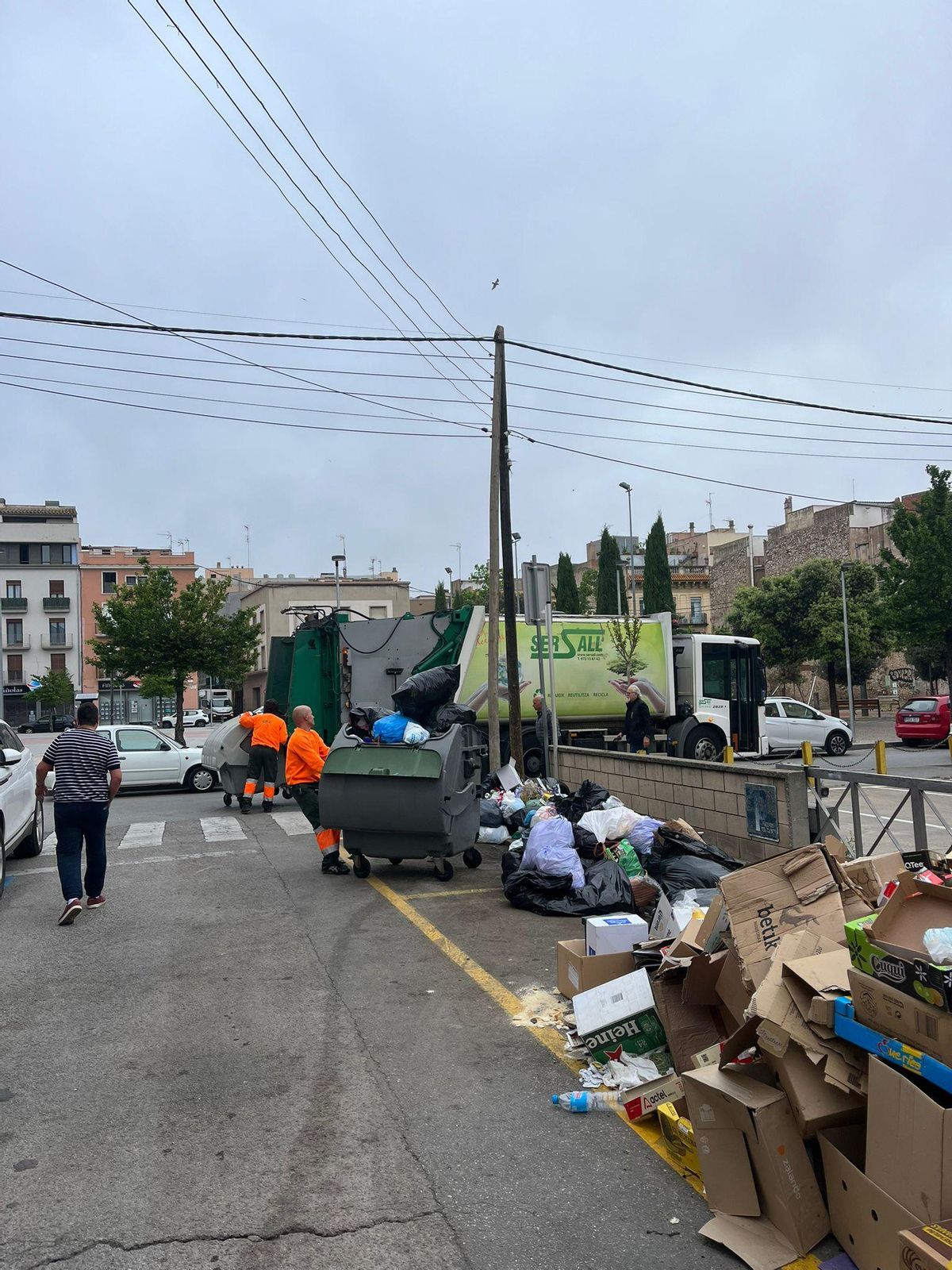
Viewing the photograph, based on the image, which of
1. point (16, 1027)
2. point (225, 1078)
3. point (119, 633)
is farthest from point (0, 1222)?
point (119, 633)

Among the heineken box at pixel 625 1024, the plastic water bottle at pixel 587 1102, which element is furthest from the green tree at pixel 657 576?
the plastic water bottle at pixel 587 1102

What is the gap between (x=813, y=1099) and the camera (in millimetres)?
3330

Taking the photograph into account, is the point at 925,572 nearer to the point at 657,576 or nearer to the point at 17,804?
the point at 657,576

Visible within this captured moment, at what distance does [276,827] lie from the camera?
1338 cm

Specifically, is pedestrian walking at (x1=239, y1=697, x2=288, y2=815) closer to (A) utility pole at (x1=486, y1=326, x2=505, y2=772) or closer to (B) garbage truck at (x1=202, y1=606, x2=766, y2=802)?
(B) garbage truck at (x1=202, y1=606, x2=766, y2=802)

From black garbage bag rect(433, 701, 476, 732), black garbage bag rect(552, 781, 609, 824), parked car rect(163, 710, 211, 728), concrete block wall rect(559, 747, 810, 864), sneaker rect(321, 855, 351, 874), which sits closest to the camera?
concrete block wall rect(559, 747, 810, 864)

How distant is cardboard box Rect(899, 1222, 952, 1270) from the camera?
8.52ft

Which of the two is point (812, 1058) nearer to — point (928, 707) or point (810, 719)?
point (810, 719)

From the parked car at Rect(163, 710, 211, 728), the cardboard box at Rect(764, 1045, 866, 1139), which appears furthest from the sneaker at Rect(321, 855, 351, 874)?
the parked car at Rect(163, 710, 211, 728)

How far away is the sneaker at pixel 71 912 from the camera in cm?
773

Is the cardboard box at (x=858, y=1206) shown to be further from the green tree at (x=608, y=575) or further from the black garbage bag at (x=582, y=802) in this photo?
the green tree at (x=608, y=575)

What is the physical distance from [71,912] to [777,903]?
5551mm

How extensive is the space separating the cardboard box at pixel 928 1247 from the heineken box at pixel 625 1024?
1.82 metres

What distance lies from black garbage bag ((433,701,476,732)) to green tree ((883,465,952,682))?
2601 cm
